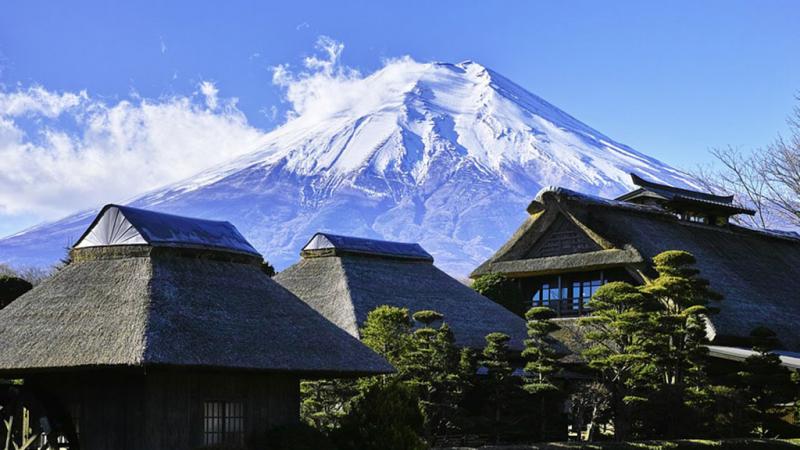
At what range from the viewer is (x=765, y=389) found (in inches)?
1227

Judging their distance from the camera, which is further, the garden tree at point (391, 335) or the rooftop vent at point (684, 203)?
the rooftop vent at point (684, 203)

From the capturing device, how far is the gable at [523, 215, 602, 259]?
40.6m

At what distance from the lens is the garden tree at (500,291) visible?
41.0 meters

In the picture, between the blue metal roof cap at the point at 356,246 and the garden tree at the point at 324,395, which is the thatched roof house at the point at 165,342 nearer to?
the garden tree at the point at 324,395

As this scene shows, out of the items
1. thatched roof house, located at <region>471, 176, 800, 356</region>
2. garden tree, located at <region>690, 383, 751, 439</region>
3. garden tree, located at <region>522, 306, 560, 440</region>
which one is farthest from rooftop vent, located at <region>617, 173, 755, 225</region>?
garden tree, located at <region>690, 383, 751, 439</region>

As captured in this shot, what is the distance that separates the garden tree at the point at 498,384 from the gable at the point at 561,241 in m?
10.7

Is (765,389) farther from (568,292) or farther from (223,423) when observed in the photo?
(223,423)

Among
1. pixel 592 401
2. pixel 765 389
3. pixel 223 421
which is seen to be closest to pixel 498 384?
pixel 592 401

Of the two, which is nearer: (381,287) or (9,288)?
(9,288)

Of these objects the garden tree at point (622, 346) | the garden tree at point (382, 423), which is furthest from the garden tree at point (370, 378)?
the garden tree at point (622, 346)

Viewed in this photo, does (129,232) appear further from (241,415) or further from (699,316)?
(699,316)

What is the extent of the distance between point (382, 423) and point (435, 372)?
6868mm

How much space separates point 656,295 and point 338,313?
9194 mm

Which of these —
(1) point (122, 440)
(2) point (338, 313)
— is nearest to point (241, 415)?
(1) point (122, 440)
